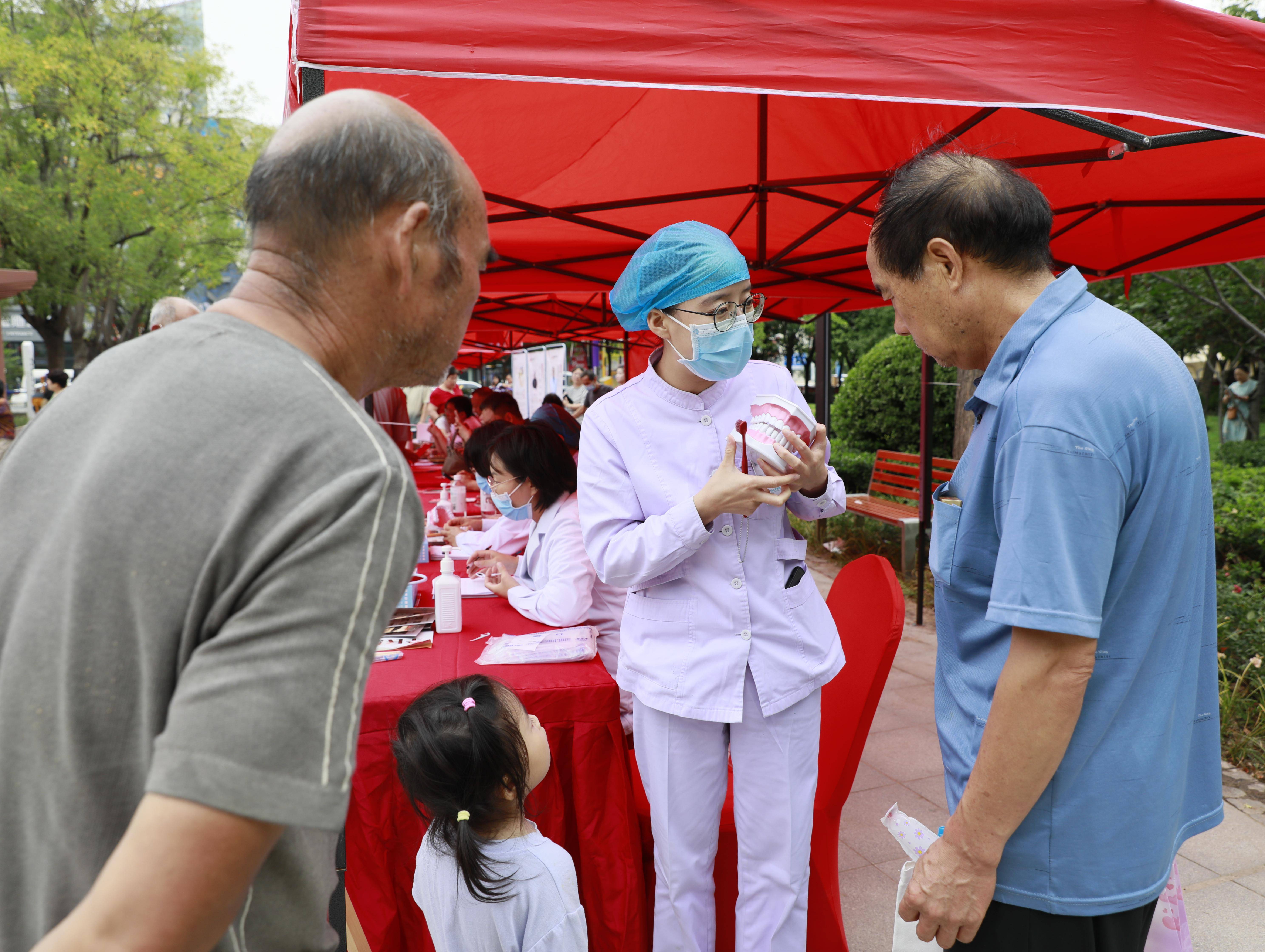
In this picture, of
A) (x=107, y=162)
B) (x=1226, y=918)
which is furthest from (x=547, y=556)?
(x=107, y=162)

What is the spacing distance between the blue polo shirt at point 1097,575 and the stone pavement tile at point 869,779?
95.3 inches

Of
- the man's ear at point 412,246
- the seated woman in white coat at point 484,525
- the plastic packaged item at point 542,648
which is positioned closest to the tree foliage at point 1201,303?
the seated woman in white coat at point 484,525

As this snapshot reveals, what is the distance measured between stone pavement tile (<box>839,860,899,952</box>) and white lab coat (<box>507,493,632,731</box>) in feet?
3.23

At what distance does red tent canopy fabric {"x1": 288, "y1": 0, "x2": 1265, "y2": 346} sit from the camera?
1562 mm

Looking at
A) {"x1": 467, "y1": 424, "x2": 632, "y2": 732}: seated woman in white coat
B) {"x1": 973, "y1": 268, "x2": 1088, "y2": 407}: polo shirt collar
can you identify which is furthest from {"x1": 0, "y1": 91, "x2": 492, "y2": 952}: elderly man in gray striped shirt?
{"x1": 467, "y1": 424, "x2": 632, "y2": 732}: seated woman in white coat

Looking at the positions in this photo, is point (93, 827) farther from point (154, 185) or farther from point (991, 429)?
point (154, 185)

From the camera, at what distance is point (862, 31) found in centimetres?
161

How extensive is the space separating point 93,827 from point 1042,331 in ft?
4.46

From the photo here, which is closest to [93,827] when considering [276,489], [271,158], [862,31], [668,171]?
[276,489]

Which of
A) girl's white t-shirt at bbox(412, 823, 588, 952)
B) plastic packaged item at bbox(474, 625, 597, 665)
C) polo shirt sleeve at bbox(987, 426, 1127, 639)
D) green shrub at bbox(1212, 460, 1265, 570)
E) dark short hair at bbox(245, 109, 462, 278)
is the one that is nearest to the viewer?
dark short hair at bbox(245, 109, 462, 278)

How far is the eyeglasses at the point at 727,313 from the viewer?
7.27ft

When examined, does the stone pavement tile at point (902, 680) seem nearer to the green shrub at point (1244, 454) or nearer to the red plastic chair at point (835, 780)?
the red plastic chair at point (835, 780)

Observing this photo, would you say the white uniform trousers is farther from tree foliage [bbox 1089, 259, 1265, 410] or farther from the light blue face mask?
tree foliage [bbox 1089, 259, 1265, 410]

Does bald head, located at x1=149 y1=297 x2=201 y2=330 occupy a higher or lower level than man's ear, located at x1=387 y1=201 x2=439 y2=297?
lower
